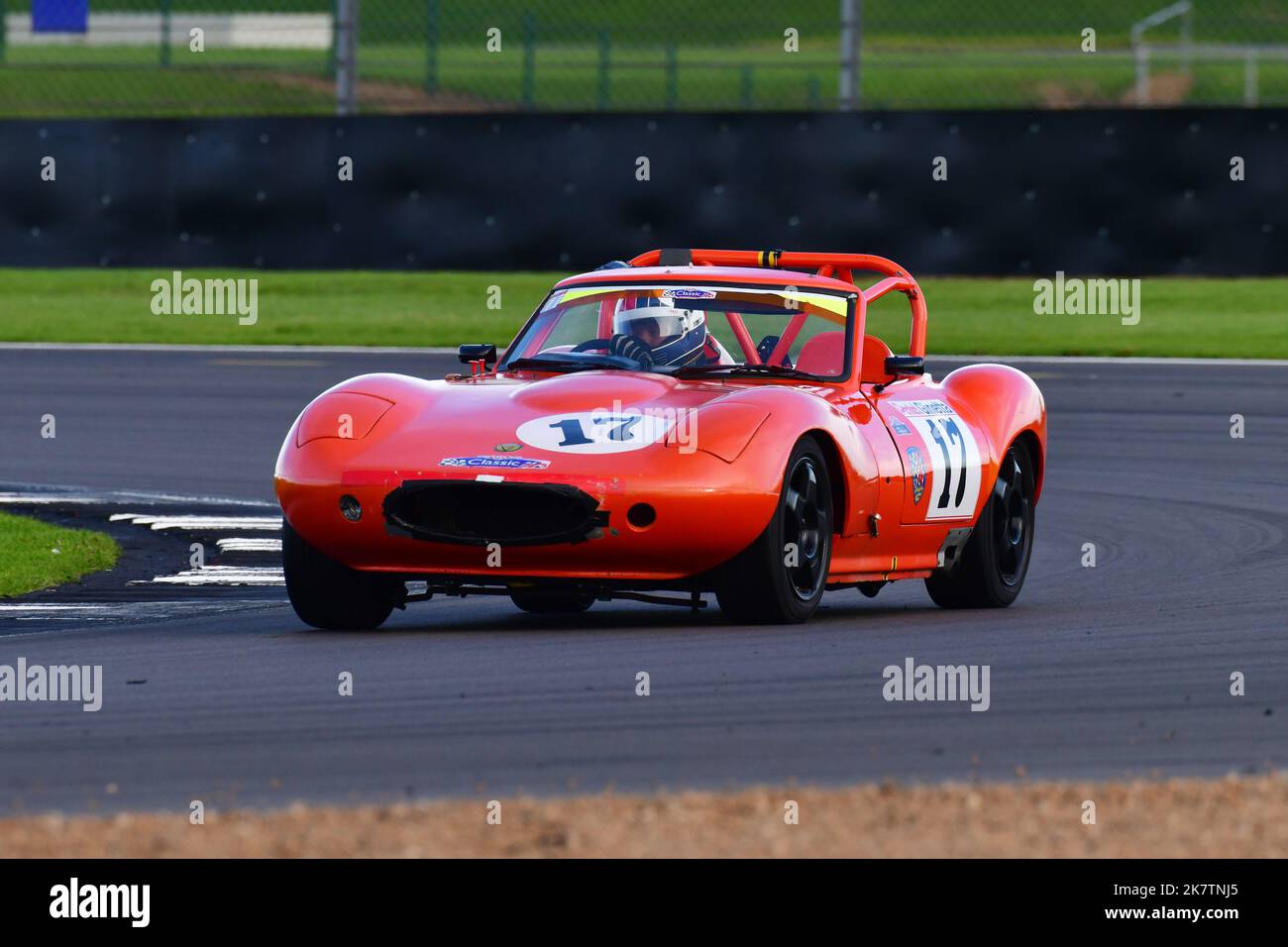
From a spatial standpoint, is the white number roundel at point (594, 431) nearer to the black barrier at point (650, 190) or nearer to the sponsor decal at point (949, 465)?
the sponsor decal at point (949, 465)

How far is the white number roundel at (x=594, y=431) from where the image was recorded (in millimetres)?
8398

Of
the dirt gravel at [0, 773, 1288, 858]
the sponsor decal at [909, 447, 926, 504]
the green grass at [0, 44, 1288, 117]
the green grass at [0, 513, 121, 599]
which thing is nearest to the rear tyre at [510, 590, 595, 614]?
the sponsor decal at [909, 447, 926, 504]

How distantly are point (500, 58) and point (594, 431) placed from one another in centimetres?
1817

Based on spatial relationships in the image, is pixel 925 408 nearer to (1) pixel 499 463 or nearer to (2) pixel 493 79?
(1) pixel 499 463

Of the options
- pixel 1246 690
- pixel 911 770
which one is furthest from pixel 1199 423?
pixel 911 770

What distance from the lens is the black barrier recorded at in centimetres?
2150

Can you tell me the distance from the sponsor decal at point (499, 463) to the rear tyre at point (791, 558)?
73 cm

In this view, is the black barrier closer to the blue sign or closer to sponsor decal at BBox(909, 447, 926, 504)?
the blue sign

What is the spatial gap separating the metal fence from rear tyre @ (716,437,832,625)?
1336cm

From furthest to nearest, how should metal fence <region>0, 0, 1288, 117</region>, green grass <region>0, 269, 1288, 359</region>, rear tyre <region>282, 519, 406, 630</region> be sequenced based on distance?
metal fence <region>0, 0, 1288, 117</region>
green grass <region>0, 269, 1288, 359</region>
rear tyre <region>282, 519, 406, 630</region>

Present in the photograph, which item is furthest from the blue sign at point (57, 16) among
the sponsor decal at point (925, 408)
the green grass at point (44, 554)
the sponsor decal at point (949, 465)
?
the sponsor decal at point (949, 465)

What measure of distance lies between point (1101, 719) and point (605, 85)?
19600 millimetres

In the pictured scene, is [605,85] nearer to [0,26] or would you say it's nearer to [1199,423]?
[0,26]

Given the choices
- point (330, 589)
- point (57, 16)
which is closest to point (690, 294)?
point (330, 589)
